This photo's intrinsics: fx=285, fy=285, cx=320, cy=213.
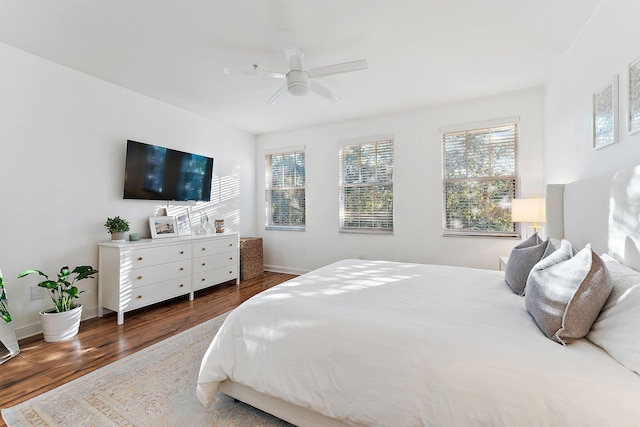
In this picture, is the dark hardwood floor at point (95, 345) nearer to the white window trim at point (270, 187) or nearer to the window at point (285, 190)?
the white window trim at point (270, 187)

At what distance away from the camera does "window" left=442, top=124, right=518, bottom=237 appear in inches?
144

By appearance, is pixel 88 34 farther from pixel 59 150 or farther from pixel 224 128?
pixel 224 128

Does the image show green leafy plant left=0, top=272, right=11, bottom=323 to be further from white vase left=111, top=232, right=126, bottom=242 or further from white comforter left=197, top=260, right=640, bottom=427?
white comforter left=197, top=260, right=640, bottom=427

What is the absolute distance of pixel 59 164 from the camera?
2834 mm

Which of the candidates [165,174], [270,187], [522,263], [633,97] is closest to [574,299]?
[522,263]

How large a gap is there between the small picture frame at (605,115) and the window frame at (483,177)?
4.98 feet

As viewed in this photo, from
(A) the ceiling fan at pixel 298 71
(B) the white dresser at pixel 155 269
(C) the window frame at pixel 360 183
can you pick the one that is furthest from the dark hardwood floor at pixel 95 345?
(A) the ceiling fan at pixel 298 71

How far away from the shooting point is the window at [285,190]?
511 centimetres

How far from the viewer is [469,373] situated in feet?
3.45

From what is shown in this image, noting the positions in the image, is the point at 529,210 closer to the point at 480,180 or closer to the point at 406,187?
the point at 480,180

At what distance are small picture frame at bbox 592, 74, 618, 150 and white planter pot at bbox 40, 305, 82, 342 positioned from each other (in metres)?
4.40

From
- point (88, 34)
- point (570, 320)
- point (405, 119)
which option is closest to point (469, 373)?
point (570, 320)

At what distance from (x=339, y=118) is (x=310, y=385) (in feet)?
12.9

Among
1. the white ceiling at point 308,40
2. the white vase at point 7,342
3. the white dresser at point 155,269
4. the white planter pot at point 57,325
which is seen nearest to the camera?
the white ceiling at point 308,40
